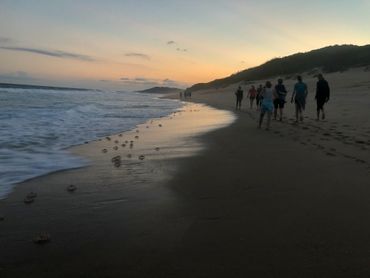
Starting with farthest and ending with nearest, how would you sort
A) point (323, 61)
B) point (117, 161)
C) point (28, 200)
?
point (323, 61), point (117, 161), point (28, 200)

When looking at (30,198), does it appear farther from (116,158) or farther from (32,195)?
(116,158)

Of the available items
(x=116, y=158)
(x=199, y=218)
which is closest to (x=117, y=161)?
(x=116, y=158)

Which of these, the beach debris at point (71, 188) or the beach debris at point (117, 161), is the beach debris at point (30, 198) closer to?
the beach debris at point (71, 188)

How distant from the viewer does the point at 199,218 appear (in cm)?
495

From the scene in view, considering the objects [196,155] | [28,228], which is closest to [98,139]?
[196,155]

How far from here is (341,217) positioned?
4785 millimetres

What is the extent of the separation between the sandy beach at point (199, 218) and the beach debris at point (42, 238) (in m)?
0.06

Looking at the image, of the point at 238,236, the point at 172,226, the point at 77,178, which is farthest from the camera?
the point at 77,178

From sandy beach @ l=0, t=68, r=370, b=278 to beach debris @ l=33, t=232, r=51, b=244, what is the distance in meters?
0.06

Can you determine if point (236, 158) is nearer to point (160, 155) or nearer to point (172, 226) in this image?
point (160, 155)

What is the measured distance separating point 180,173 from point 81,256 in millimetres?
3818

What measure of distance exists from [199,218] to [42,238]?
1631mm

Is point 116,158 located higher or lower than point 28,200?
lower

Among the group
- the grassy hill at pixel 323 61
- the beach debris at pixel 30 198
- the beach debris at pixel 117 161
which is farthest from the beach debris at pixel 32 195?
the grassy hill at pixel 323 61
